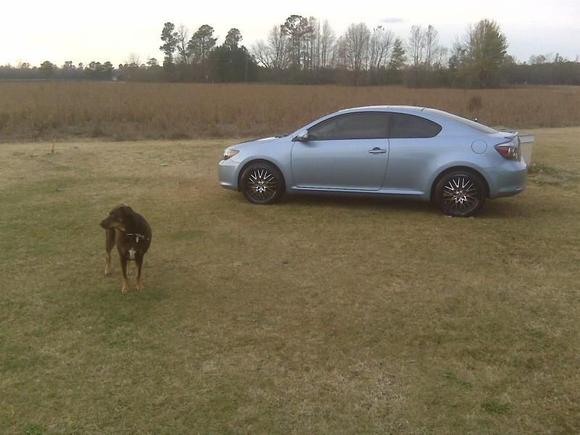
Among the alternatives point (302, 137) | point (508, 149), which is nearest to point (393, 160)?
point (302, 137)

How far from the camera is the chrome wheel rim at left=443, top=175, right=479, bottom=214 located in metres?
7.08

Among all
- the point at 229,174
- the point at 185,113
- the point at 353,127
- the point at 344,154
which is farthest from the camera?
the point at 185,113

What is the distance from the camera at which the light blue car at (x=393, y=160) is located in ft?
23.1

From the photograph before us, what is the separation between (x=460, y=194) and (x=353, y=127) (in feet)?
5.36

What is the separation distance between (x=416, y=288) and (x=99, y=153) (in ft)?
32.4

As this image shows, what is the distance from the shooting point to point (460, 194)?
712cm

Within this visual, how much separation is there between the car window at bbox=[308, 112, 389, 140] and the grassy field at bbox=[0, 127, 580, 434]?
1.01 meters

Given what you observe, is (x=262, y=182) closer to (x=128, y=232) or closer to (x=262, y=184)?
(x=262, y=184)

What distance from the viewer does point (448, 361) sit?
3.69m

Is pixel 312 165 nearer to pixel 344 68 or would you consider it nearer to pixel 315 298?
pixel 315 298

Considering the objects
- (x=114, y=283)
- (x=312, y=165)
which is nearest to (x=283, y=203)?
(x=312, y=165)

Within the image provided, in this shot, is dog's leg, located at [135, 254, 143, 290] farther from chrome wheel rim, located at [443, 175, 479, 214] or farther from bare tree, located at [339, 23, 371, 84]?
bare tree, located at [339, 23, 371, 84]

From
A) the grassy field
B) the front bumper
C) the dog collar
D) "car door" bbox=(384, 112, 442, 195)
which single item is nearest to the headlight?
the front bumper

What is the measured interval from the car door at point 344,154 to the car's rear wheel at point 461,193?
780 mm
